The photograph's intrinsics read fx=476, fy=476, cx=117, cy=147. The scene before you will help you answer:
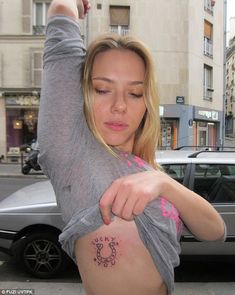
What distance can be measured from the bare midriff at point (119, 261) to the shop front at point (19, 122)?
21.8 meters

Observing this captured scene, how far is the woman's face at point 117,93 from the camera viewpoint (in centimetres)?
129

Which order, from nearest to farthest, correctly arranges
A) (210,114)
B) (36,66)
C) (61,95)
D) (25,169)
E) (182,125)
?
(61,95) → (25,169) → (36,66) → (182,125) → (210,114)

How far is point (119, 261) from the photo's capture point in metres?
1.18

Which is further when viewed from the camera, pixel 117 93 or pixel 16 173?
pixel 16 173

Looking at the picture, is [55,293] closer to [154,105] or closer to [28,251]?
[28,251]

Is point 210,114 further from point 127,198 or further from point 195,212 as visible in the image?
point 127,198

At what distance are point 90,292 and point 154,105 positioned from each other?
0.54 metres

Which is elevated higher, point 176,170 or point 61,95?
point 61,95

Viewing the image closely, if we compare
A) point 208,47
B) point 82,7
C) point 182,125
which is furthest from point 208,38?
point 82,7

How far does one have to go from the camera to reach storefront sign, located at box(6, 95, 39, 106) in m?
22.6

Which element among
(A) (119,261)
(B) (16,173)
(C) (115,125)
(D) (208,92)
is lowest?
(B) (16,173)

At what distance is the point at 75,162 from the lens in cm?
123

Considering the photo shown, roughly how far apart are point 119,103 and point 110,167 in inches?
7.0

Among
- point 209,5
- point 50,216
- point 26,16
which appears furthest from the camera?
point 209,5
